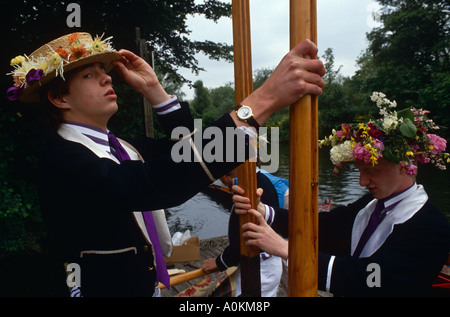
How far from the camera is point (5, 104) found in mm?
4363

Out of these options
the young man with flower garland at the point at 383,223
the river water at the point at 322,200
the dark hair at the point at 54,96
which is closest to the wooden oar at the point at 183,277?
the young man with flower garland at the point at 383,223

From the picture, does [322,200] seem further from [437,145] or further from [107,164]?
[107,164]

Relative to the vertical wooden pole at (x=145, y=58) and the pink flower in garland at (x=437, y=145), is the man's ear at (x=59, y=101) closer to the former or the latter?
the pink flower in garland at (x=437, y=145)

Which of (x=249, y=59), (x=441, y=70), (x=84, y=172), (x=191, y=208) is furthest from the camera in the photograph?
(x=441, y=70)

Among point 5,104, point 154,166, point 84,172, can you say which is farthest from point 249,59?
point 5,104

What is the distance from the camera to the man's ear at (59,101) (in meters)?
1.55

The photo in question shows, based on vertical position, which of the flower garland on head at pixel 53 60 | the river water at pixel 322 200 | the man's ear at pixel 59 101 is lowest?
the river water at pixel 322 200

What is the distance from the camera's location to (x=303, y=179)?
3.63 ft

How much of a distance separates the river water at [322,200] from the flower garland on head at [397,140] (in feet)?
28.1

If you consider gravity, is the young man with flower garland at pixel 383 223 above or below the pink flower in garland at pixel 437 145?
below

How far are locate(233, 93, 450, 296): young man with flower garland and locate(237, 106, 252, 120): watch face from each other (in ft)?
1.76

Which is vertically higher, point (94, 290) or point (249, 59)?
point (249, 59)
